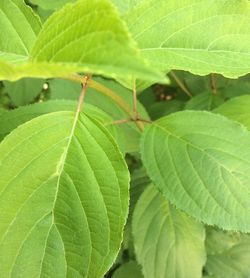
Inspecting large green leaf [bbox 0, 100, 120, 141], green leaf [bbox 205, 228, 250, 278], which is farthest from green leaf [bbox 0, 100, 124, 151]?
green leaf [bbox 205, 228, 250, 278]

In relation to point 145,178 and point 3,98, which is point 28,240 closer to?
point 145,178

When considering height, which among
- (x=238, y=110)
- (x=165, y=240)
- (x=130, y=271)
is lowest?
(x=130, y=271)

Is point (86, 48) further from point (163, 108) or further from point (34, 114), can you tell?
point (163, 108)

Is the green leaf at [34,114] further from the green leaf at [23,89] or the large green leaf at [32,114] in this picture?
the green leaf at [23,89]

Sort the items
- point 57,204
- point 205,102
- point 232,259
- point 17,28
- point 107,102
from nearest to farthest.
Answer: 1. point 57,204
2. point 17,28
3. point 107,102
4. point 205,102
5. point 232,259

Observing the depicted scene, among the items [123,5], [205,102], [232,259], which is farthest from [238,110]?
[232,259]

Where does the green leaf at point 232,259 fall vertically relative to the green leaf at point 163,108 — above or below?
below

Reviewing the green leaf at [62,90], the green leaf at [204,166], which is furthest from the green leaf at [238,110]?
the green leaf at [62,90]
